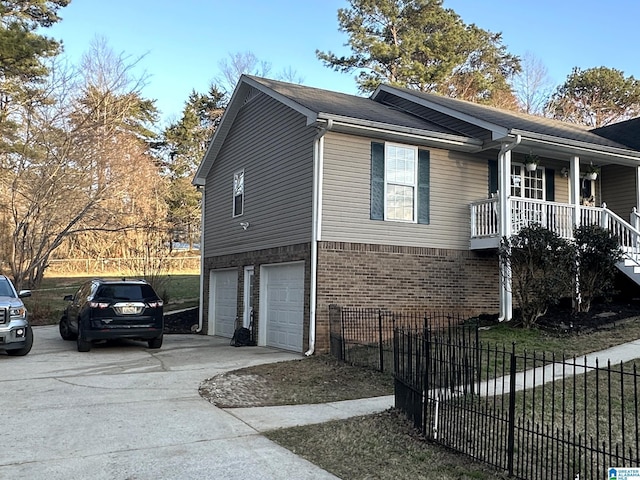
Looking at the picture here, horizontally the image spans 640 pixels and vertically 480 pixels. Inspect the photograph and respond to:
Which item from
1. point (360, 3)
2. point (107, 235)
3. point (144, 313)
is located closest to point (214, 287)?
point (144, 313)

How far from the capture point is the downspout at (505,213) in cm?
1331

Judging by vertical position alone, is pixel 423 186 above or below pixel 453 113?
below

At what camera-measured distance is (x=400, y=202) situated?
1359 centimetres

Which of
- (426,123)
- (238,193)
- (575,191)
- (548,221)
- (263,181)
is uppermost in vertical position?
(426,123)

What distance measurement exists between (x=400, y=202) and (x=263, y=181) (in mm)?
3967

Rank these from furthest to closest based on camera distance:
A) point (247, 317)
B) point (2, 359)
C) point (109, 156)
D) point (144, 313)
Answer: point (109, 156) < point (247, 317) < point (144, 313) < point (2, 359)

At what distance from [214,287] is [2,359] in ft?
25.5

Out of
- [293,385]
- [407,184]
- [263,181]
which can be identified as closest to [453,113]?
[407,184]

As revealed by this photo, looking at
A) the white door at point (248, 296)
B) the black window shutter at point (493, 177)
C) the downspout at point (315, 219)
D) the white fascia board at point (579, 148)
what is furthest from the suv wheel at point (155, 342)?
the white fascia board at point (579, 148)

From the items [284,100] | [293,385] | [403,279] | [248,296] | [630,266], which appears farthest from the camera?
[248,296]

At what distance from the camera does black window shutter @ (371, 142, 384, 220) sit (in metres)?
13.3

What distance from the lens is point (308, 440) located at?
599cm

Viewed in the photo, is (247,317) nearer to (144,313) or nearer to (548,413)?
(144,313)

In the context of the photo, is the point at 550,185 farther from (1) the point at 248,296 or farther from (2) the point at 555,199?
(1) the point at 248,296
